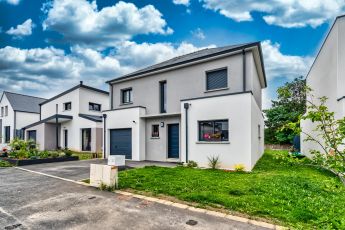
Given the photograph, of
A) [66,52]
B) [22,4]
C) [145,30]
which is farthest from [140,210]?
[66,52]

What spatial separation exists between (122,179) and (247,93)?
22.7 feet

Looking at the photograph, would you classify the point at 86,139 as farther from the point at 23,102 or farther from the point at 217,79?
the point at 23,102

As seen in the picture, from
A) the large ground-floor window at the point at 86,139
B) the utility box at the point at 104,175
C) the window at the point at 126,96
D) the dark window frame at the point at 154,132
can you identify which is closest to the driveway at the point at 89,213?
the utility box at the point at 104,175

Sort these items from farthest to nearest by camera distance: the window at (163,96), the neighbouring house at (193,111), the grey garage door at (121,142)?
1. the grey garage door at (121,142)
2. the window at (163,96)
3. the neighbouring house at (193,111)

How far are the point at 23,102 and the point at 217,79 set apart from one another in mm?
30532

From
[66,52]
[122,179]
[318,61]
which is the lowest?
[122,179]

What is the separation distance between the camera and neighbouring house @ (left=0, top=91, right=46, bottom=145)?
2756cm

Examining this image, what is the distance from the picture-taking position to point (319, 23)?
1295cm

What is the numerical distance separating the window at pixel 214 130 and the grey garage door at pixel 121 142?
5802mm

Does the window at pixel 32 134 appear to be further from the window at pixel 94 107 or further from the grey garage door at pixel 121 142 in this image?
the grey garage door at pixel 121 142

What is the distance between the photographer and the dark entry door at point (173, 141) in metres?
13.0

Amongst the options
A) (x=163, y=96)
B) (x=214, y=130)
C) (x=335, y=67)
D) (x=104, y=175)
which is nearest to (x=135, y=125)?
(x=163, y=96)

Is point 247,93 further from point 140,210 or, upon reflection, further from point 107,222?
point 107,222

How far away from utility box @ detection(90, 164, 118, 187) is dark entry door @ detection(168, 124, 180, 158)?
22.0ft
